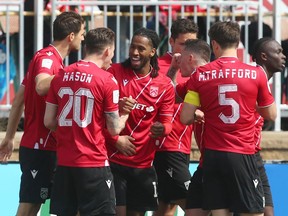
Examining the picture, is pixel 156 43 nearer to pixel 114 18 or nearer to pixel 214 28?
pixel 214 28

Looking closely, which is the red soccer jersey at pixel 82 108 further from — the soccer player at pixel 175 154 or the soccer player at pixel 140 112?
the soccer player at pixel 175 154

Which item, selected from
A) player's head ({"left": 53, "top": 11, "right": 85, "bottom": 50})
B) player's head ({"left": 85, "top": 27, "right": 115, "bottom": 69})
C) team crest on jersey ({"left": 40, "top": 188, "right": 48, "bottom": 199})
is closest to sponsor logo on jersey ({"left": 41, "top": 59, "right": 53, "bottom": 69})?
player's head ({"left": 53, "top": 11, "right": 85, "bottom": 50})

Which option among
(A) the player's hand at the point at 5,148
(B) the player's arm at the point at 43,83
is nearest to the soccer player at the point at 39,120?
(B) the player's arm at the point at 43,83

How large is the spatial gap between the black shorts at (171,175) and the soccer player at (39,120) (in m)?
1.10

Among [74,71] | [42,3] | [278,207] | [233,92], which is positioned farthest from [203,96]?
[42,3]

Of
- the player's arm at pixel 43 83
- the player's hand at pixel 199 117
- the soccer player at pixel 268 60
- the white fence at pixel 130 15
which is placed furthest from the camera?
the white fence at pixel 130 15

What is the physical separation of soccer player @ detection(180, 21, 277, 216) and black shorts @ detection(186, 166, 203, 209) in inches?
13.6

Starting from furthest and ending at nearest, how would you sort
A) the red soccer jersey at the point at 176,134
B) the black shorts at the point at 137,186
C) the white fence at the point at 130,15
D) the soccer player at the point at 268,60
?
the white fence at the point at 130,15
the red soccer jersey at the point at 176,134
the soccer player at the point at 268,60
the black shorts at the point at 137,186

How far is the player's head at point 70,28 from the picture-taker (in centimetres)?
1031

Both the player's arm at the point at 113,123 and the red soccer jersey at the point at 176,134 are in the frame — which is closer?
the player's arm at the point at 113,123

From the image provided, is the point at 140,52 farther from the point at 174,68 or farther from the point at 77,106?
the point at 77,106

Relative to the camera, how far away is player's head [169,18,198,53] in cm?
1114

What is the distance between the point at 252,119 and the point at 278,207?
241 centimetres

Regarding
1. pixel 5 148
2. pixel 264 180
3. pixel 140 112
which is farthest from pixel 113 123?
pixel 264 180
